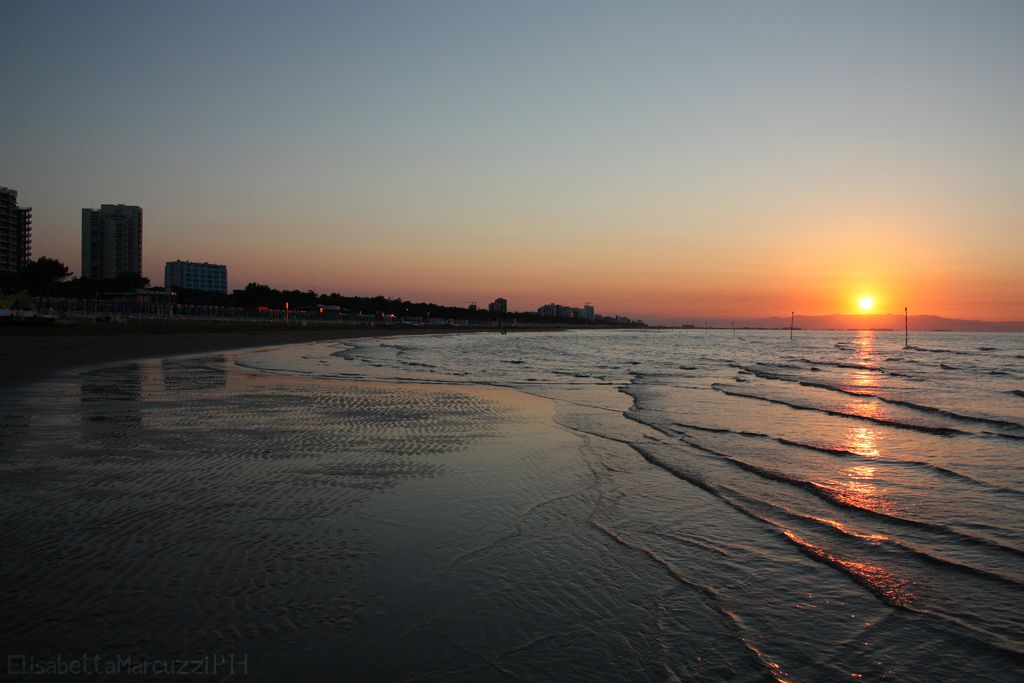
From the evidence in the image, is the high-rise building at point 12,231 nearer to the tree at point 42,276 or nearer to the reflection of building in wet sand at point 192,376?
the tree at point 42,276

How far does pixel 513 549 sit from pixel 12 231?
195m

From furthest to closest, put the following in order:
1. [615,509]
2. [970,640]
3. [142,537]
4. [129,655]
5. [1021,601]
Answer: [615,509] < [142,537] < [1021,601] < [970,640] < [129,655]

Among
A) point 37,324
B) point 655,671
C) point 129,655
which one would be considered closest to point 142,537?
point 129,655

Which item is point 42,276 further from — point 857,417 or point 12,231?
point 857,417

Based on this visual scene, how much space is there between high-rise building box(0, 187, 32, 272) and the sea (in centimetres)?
18006

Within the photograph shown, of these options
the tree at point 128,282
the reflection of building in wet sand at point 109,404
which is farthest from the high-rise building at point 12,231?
the reflection of building in wet sand at point 109,404

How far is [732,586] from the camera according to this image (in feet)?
15.7

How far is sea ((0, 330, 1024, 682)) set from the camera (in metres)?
3.70

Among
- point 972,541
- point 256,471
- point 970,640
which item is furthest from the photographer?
point 256,471

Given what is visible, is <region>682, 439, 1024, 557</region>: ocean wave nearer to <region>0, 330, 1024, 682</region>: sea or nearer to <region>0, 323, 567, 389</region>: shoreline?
<region>0, 330, 1024, 682</region>: sea

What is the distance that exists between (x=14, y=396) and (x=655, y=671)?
704 inches

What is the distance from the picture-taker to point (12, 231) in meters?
152

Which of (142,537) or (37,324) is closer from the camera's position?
(142,537)

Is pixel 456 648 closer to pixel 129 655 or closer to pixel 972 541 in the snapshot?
pixel 129 655
